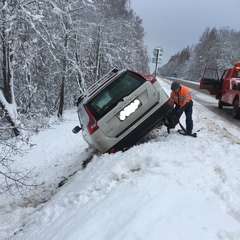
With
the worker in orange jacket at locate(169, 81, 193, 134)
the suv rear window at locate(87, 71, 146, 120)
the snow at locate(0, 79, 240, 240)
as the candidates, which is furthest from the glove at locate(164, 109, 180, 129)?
the suv rear window at locate(87, 71, 146, 120)

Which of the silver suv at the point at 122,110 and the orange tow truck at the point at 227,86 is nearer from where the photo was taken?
the silver suv at the point at 122,110

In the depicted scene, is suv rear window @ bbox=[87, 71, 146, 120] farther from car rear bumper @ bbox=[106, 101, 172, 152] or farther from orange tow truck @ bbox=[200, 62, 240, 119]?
orange tow truck @ bbox=[200, 62, 240, 119]

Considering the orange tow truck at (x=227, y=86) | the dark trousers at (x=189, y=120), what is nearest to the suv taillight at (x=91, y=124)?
the dark trousers at (x=189, y=120)

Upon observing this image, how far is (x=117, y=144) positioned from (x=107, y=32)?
15465 millimetres

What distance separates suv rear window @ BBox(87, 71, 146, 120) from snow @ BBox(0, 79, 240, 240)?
3.03 feet

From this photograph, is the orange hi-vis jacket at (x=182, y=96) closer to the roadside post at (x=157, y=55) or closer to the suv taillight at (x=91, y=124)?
the suv taillight at (x=91, y=124)

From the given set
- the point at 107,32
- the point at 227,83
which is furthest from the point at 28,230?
the point at 107,32

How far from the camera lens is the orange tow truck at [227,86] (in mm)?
10793

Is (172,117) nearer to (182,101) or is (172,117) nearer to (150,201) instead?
(182,101)

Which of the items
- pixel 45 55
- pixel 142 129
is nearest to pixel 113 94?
pixel 142 129

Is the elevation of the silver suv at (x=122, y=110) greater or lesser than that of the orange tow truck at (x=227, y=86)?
greater

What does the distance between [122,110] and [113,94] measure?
0.40 m

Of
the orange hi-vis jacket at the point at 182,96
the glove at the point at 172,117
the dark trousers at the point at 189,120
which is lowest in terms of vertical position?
the dark trousers at the point at 189,120

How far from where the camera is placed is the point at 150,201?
3176 millimetres
